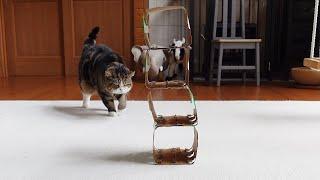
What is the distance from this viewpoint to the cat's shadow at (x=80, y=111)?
2213 millimetres

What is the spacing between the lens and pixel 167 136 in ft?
5.76

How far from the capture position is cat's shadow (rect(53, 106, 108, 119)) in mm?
2213

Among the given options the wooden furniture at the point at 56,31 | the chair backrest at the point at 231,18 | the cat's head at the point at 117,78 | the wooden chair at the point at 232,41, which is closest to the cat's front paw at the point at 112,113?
the cat's head at the point at 117,78

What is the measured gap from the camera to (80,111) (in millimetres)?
2326

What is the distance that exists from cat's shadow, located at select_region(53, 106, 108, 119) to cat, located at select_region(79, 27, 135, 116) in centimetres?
6

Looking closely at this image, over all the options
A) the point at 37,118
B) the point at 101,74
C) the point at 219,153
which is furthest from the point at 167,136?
the point at 37,118

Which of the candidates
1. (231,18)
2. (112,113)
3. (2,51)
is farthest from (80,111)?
(2,51)

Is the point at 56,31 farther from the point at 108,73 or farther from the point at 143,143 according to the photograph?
the point at 143,143

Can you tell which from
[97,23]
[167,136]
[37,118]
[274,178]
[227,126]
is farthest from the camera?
[97,23]

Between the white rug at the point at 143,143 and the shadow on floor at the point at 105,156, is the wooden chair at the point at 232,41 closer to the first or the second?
the white rug at the point at 143,143

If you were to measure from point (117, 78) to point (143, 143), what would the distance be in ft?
1.69

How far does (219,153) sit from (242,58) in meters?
2.37

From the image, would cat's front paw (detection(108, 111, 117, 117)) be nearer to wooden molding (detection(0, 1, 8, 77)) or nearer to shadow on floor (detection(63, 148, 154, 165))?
shadow on floor (detection(63, 148, 154, 165))

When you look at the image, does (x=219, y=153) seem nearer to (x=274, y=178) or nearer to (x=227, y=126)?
(x=274, y=178)
